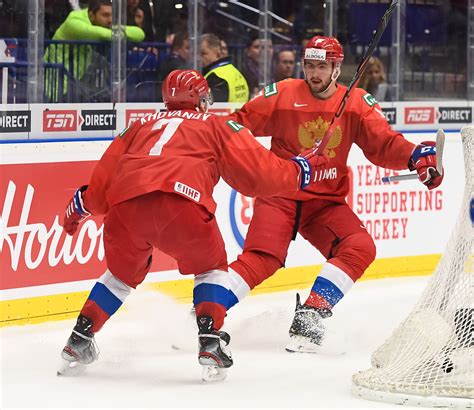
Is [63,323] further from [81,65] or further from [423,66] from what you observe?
[423,66]

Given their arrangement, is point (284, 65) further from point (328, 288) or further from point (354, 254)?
point (328, 288)

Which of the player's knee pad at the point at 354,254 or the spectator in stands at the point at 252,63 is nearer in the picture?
the player's knee pad at the point at 354,254

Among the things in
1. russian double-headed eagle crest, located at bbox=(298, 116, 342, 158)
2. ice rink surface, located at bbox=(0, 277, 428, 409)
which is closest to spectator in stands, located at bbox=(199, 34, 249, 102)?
ice rink surface, located at bbox=(0, 277, 428, 409)

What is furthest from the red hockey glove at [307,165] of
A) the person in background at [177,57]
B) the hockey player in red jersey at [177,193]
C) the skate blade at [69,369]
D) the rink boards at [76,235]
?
the person in background at [177,57]

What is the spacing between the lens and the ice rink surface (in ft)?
A: 14.5

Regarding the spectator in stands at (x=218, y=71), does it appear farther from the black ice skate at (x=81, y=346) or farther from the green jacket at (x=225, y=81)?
the black ice skate at (x=81, y=346)

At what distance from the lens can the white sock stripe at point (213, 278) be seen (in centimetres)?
466

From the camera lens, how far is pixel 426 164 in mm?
5180

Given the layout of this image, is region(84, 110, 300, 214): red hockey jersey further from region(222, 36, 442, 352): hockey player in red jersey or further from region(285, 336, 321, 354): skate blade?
region(285, 336, 321, 354): skate blade

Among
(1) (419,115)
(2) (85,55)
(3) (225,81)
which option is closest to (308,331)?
(2) (85,55)

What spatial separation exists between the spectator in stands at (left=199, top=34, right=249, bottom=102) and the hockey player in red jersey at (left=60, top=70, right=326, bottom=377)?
2338 mm

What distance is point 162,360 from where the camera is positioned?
5160 millimetres

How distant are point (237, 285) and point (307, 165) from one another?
693 mm

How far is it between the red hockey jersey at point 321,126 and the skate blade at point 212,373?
3.69ft
